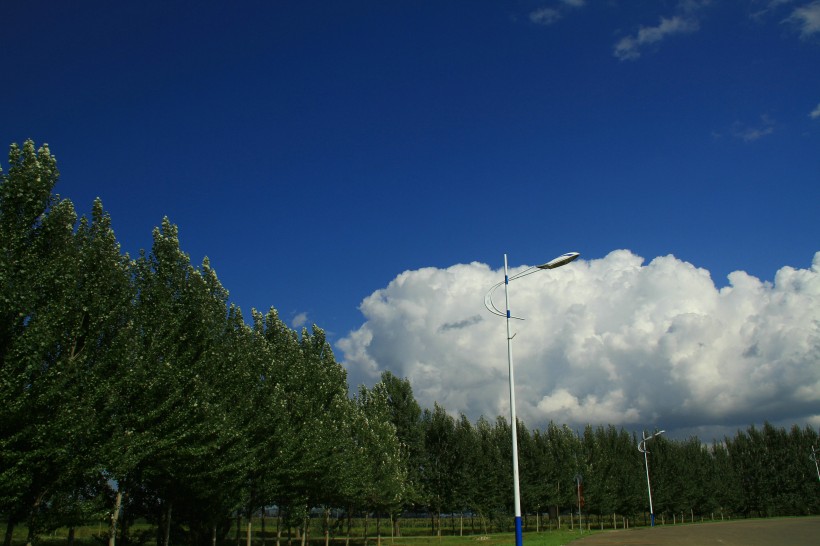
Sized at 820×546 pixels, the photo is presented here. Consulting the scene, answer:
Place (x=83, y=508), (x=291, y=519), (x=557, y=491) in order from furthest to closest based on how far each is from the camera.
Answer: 1. (x=557, y=491)
2. (x=291, y=519)
3. (x=83, y=508)

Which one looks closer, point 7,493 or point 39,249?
point 7,493

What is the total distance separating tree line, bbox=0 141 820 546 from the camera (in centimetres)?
1836

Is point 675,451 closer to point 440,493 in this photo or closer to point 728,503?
point 728,503

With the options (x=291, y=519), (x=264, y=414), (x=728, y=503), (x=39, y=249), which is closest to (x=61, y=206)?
(x=39, y=249)

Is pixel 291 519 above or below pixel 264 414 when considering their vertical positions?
below

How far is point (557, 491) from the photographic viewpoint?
269 ft

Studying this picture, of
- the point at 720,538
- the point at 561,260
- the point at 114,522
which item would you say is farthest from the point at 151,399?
the point at 720,538

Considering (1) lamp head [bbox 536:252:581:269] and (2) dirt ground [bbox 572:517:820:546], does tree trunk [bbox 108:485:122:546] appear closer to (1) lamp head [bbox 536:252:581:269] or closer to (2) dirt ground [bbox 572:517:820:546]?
(1) lamp head [bbox 536:252:581:269]

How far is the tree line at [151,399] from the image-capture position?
18.4 metres

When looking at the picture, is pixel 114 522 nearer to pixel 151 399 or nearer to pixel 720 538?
pixel 151 399

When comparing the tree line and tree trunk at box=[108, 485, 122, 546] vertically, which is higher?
the tree line

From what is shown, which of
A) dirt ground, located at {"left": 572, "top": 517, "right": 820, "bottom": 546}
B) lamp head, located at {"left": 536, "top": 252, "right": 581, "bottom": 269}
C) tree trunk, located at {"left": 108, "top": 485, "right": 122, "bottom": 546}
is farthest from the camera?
dirt ground, located at {"left": 572, "top": 517, "right": 820, "bottom": 546}

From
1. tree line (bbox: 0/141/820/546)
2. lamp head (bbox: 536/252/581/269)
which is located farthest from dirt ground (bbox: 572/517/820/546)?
lamp head (bbox: 536/252/581/269)

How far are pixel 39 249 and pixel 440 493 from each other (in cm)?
5649
